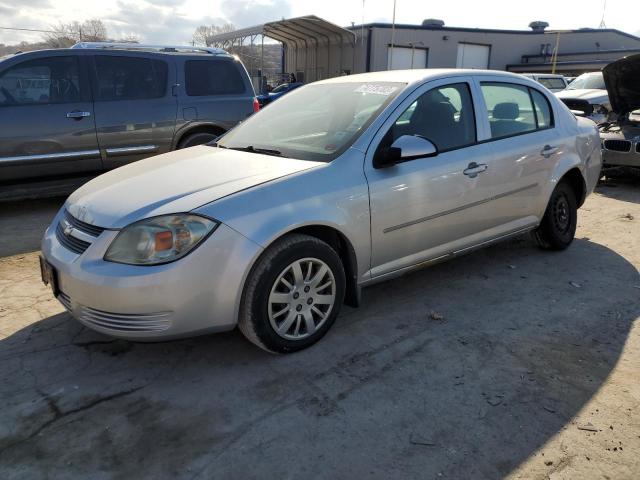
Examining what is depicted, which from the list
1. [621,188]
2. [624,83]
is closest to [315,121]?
[624,83]

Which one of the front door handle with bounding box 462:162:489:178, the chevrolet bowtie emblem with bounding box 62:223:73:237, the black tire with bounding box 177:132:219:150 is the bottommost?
the chevrolet bowtie emblem with bounding box 62:223:73:237

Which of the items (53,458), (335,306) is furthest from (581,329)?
(53,458)

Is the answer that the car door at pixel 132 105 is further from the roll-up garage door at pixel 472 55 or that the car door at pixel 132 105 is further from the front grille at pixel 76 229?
the roll-up garage door at pixel 472 55

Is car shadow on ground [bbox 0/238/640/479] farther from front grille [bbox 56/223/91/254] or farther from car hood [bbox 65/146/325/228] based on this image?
car hood [bbox 65/146/325/228]

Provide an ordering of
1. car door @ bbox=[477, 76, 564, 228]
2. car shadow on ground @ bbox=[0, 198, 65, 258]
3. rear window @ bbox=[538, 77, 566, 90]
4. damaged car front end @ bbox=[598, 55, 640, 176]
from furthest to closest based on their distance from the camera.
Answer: rear window @ bbox=[538, 77, 566, 90] < damaged car front end @ bbox=[598, 55, 640, 176] < car shadow on ground @ bbox=[0, 198, 65, 258] < car door @ bbox=[477, 76, 564, 228]

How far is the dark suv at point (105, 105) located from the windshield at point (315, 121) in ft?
9.10

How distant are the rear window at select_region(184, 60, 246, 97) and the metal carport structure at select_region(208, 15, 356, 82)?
1857 cm

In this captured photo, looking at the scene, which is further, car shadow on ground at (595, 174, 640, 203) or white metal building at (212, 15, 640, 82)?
white metal building at (212, 15, 640, 82)

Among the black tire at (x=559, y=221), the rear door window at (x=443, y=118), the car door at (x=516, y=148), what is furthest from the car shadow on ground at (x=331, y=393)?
the rear door window at (x=443, y=118)

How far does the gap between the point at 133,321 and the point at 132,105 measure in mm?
4512

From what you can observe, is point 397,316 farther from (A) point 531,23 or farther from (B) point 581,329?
(A) point 531,23

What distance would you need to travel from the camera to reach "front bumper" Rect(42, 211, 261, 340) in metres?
2.66

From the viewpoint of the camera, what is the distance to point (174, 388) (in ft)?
9.32

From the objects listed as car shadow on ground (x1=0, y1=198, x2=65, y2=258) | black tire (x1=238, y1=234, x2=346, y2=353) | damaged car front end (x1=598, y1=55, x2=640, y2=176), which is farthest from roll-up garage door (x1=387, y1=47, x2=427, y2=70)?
black tire (x1=238, y1=234, x2=346, y2=353)
